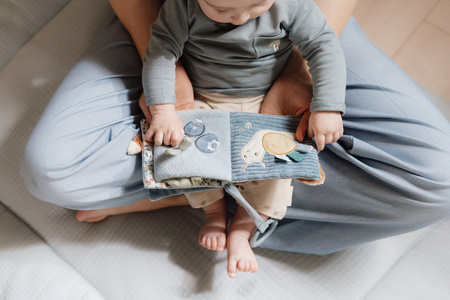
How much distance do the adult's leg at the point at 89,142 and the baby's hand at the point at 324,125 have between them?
13.7 inches

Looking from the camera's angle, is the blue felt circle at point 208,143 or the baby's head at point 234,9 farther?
the blue felt circle at point 208,143

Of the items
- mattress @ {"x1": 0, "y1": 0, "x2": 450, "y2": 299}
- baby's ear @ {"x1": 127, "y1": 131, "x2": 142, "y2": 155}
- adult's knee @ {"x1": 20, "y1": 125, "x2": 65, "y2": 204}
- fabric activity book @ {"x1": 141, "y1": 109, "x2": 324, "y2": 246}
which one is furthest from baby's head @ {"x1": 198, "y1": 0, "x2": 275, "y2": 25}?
mattress @ {"x1": 0, "y1": 0, "x2": 450, "y2": 299}

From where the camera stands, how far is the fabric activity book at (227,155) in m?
0.64

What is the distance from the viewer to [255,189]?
0.76 m

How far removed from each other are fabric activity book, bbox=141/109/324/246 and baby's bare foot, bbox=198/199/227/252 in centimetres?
17

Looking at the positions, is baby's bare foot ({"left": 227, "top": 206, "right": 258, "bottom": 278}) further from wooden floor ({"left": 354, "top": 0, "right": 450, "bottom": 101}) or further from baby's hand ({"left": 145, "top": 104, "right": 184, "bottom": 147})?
wooden floor ({"left": 354, "top": 0, "right": 450, "bottom": 101})

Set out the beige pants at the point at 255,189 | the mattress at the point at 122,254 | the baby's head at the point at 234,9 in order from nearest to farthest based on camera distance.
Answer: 1. the baby's head at the point at 234,9
2. the beige pants at the point at 255,189
3. the mattress at the point at 122,254

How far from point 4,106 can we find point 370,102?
2.93 ft

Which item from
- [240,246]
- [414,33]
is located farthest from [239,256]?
[414,33]

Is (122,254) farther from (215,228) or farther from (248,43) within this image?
(248,43)

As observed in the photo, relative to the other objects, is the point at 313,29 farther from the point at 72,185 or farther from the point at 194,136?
the point at 72,185

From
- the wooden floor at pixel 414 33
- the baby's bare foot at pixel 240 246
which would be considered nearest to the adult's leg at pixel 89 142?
the baby's bare foot at pixel 240 246

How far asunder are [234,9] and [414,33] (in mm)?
1093

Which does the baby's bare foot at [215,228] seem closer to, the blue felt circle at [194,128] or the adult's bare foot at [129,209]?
the adult's bare foot at [129,209]
